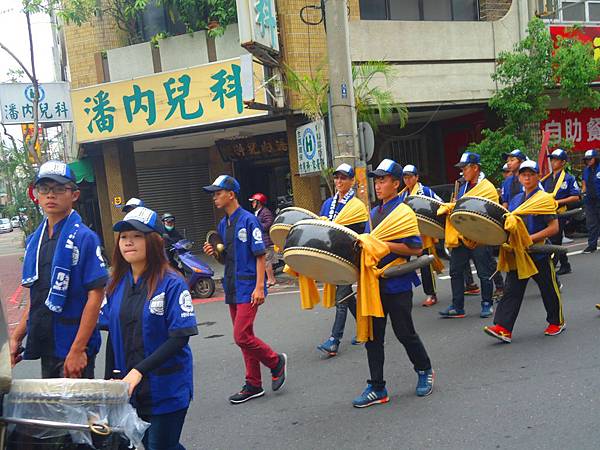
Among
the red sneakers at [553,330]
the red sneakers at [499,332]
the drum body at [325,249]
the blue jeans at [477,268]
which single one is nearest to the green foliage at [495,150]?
the blue jeans at [477,268]

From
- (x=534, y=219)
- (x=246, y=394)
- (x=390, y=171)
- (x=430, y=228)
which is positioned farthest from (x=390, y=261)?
(x=430, y=228)

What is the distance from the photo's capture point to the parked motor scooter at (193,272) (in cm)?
967

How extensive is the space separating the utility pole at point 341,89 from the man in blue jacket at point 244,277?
4.99 metres

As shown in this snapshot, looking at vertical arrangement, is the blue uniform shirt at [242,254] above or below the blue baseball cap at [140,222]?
below

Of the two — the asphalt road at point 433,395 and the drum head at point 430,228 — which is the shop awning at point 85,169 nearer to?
the asphalt road at point 433,395

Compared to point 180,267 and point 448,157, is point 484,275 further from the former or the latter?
point 448,157

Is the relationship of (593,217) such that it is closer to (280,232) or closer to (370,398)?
(280,232)

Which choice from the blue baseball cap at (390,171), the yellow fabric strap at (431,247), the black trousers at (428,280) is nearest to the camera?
the blue baseball cap at (390,171)

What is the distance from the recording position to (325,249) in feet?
12.8

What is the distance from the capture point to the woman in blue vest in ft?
8.88

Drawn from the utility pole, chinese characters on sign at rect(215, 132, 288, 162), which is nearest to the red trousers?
the utility pole

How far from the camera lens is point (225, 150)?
637 inches

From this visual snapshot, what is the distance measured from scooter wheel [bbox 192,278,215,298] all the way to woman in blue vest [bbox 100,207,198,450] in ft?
23.9

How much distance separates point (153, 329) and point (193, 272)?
7182mm
